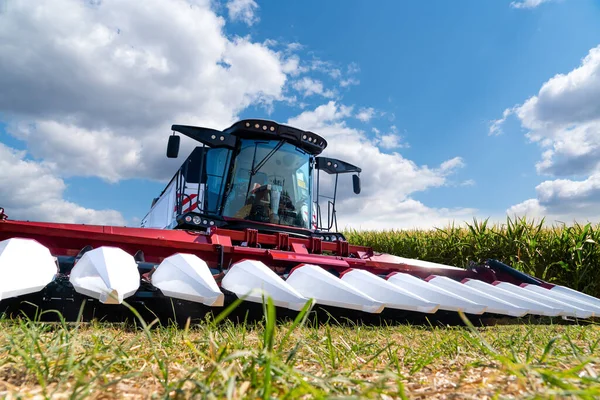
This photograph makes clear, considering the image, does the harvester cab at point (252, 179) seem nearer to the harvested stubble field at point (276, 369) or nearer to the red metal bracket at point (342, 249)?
the red metal bracket at point (342, 249)

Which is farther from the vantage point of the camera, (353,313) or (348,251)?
(348,251)

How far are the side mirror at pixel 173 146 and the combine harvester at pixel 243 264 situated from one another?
22 mm

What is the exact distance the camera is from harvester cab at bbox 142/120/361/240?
237 inches

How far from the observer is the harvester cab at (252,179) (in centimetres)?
602

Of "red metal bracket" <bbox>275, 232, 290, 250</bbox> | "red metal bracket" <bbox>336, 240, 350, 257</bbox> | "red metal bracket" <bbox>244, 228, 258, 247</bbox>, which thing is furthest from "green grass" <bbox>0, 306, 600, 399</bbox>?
"red metal bracket" <bbox>336, 240, 350, 257</bbox>

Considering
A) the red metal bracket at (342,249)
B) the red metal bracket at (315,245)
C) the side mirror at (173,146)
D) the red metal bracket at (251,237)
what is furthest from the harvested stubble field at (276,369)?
the side mirror at (173,146)

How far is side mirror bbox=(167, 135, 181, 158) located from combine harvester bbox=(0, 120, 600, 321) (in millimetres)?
22

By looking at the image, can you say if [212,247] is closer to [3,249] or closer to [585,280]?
[3,249]

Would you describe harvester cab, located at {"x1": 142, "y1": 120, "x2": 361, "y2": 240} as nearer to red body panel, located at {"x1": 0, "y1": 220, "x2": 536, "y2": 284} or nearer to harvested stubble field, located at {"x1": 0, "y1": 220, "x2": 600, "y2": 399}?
red body panel, located at {"x1": 0, "y1": 220, "x2": 536, "y2": 284}

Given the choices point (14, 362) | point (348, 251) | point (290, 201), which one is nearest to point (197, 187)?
point (290, 201)

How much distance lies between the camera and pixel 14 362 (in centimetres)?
137

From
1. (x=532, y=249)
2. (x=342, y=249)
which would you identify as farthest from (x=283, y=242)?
(x=532, y=249)

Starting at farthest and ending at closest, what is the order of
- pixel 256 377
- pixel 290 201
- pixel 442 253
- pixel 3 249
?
pixel 442 253 → pixel 290 201 → pixel 3 249 → pixel 256 377

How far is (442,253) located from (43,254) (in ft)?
31.5
